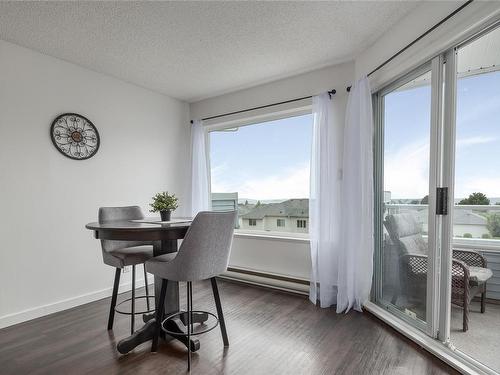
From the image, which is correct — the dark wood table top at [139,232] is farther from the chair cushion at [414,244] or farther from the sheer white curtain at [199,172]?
the sheer white curtain at [199,172]

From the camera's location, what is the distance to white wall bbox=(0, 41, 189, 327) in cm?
258

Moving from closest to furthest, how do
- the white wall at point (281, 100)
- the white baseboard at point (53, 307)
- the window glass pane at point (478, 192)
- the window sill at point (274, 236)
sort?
the window glass pane at point (478, 192), the white baseboard at point (53, 307), the white wall at point (281, 100), the window sill at point (274, 236)

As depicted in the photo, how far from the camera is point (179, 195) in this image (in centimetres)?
416

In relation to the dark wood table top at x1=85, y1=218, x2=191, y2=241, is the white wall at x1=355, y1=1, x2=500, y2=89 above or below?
above

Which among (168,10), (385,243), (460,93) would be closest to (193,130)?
(168,10)

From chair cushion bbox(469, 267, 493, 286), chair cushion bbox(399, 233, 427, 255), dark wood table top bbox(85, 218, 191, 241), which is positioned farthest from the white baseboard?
chair cushion bbox(469, 267, 493, 286)

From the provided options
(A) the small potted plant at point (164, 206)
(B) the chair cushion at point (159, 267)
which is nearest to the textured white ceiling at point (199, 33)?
(A) the small potted plant at point (164, 206)

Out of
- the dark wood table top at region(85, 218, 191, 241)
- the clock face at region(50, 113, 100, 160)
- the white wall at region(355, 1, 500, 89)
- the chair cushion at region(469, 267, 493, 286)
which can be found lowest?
the chair cushion at region(469, 267, 493, 286)

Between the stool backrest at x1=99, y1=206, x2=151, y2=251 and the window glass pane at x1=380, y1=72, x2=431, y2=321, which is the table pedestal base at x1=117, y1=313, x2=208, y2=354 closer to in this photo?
the stool backrest at x1=99, y1=206, x2=151, y2=251

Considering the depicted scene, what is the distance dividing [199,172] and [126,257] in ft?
6.34

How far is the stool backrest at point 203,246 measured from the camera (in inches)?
73.3

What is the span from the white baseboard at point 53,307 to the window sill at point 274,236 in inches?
60.1

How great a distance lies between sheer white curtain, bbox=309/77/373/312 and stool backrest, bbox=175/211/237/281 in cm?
127

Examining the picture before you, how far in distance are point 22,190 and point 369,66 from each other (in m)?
3.34
